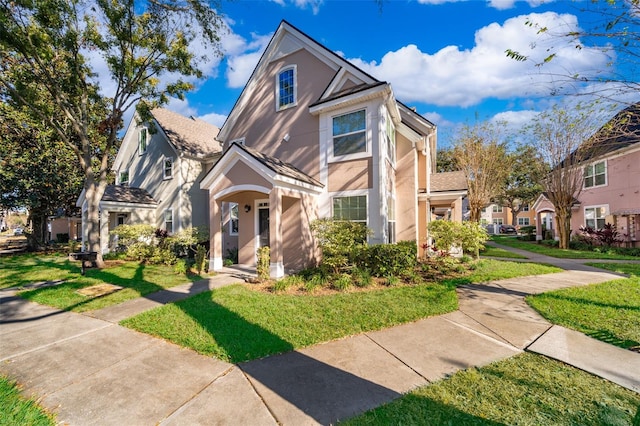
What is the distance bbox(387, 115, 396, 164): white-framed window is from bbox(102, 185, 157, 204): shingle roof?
604 inches

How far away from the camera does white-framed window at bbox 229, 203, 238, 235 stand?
43.7ft

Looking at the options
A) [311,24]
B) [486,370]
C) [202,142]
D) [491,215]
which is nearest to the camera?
[486,370]

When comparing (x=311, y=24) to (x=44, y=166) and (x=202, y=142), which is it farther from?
(x=44, y=166)

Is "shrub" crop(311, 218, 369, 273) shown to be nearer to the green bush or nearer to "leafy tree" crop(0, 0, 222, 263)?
the green bush

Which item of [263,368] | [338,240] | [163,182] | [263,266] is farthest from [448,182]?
[163,182]

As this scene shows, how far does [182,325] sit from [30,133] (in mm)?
20923

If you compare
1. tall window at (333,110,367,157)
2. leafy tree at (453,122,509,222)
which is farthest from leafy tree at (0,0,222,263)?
leafy tree at (453,122,509,222)

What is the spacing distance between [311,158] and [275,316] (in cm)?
665

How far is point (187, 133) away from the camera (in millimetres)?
18516

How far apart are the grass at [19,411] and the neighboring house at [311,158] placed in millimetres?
5674

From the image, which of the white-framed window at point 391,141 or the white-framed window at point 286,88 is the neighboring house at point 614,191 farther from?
the white-framed window at point 286,88

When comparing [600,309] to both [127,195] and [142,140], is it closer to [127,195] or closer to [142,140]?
[127,195]

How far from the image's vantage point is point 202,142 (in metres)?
18.9

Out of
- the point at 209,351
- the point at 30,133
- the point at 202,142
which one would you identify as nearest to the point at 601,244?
the point at 209,351
